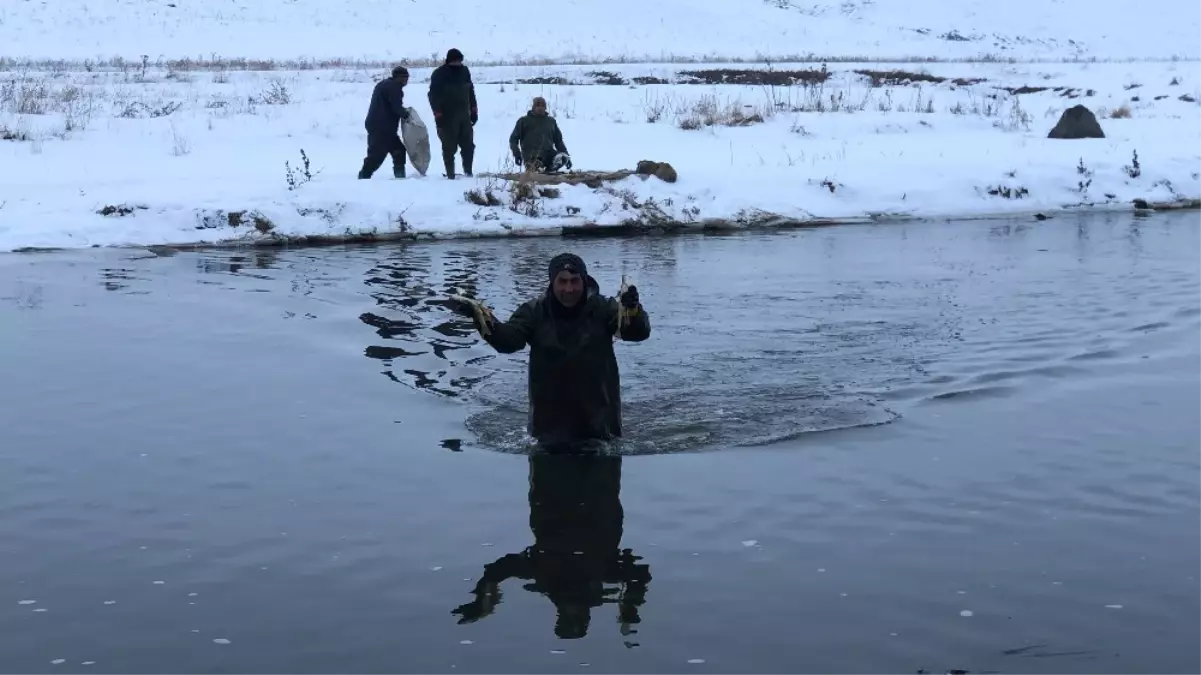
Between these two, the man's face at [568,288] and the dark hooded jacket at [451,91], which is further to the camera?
the dark hooded jacket at [451,91]

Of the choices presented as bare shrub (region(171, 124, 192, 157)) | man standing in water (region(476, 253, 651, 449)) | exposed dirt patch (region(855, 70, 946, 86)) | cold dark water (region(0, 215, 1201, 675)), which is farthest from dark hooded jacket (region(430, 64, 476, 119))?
exposed dirt patch (region(855, 70, 946, 86))

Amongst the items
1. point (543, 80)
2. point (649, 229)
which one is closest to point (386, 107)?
point (649, 229)

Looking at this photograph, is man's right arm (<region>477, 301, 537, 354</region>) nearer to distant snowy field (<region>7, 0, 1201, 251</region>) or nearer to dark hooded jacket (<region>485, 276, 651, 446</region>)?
dark hooded jacket (<region>485, 276, 651, 446</region>)

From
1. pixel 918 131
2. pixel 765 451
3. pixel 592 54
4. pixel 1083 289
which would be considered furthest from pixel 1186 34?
pixel 765 451

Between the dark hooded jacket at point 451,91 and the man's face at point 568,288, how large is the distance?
1197 cm

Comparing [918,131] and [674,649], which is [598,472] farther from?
[918,131]

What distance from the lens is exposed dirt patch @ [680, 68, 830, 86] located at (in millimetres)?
40022

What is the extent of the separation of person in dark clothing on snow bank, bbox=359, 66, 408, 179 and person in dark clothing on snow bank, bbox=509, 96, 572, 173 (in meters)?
1.68

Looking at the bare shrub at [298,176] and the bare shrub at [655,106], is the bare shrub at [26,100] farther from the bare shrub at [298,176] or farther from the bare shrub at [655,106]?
the bare shrub at [655,106]

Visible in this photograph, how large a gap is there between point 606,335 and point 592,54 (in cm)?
5455

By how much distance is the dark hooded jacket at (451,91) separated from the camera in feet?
65.1

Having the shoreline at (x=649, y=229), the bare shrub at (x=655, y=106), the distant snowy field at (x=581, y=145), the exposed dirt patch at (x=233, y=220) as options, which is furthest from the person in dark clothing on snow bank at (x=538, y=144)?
the bare shrub at (x=655, y=106)

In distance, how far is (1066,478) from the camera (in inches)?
316

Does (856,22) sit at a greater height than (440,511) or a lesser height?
greater
